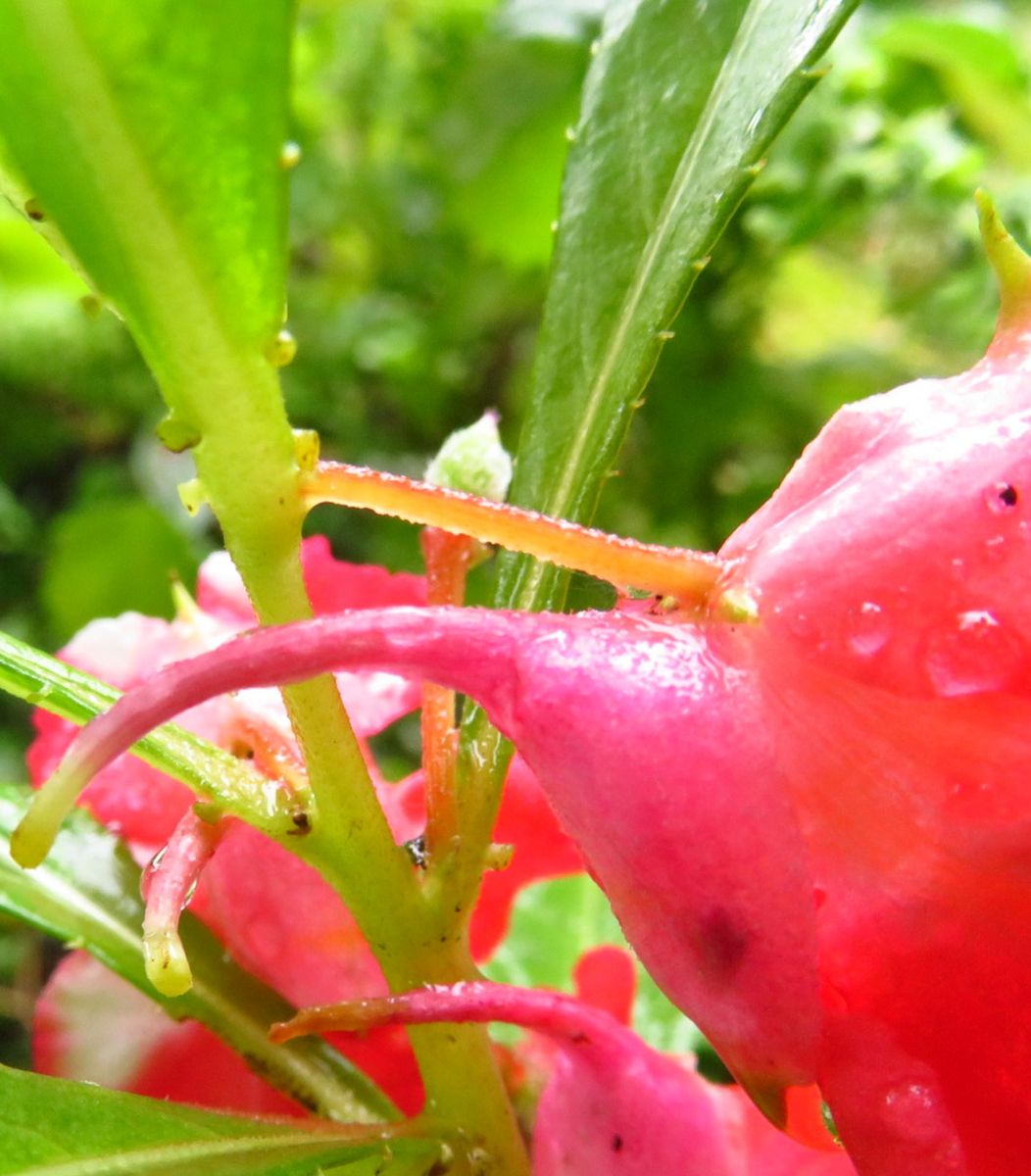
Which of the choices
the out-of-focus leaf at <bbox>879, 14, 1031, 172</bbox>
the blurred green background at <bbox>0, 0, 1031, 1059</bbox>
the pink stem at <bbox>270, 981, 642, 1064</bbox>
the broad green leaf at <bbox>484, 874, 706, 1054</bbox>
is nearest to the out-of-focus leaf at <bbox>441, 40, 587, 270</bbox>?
the blurred green background at <bbox>0, 0, 1031, 1059</bbox>

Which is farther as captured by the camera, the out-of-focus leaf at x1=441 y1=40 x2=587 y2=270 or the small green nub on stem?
the out-of-focus leaf at x1=441 y1=40 x2=587 y2=270

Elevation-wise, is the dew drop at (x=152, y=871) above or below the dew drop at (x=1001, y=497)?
below

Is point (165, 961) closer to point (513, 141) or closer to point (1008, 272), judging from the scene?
point (1008, 272)

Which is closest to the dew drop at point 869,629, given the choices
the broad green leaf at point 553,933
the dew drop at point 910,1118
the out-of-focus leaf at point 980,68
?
the dew drop at point 910,1118

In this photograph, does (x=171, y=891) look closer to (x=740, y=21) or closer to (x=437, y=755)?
(x=437, y=755)

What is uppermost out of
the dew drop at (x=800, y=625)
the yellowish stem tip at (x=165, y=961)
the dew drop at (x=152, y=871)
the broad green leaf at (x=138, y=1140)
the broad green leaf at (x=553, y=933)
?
the broad green leaf at (x=553, y=933)

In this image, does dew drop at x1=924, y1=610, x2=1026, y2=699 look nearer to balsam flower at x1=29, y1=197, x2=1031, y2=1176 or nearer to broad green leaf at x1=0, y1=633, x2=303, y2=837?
balsam flower at x1=29, y1=197, x2=1031, y2=1176

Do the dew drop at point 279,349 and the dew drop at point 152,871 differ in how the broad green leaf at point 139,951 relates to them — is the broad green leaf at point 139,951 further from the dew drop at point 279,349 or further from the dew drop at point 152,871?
the dew drop at point 279,349
